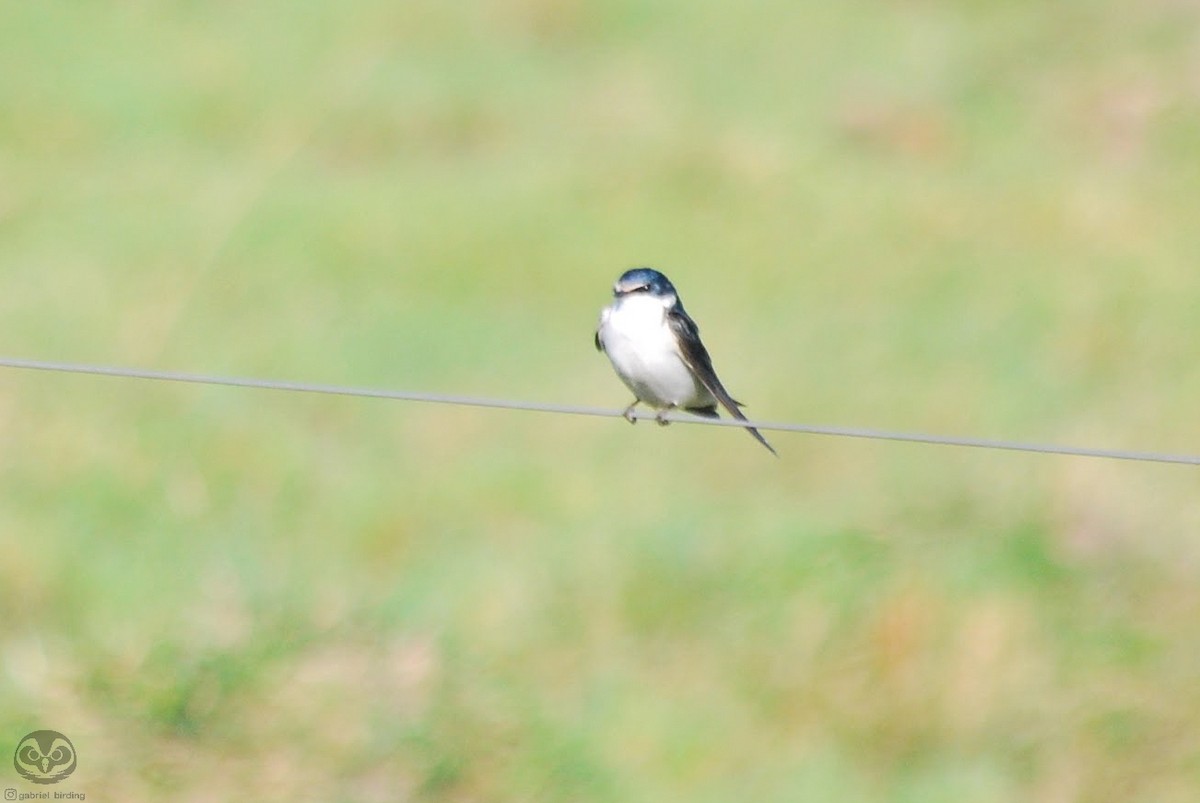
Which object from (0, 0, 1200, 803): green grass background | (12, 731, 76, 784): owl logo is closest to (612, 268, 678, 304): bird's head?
(0, 0, 1200, 803): green grass background

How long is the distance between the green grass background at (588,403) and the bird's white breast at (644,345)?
5.72ft

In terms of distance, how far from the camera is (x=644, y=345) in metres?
5.72

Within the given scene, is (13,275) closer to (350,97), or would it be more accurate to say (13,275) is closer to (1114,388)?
(350,97)

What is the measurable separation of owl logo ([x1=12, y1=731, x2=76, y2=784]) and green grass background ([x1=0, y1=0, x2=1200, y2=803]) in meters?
0.06

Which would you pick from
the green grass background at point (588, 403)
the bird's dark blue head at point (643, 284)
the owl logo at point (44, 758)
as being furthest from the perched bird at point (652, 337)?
the owl logo at point (44, 758)

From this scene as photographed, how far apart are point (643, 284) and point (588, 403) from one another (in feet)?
10.9

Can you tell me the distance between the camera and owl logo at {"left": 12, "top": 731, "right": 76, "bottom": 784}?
654cm

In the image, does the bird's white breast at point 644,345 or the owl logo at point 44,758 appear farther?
the owl logo at point 44,758

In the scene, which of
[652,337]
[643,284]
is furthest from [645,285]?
[652,337]

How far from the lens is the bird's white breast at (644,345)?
18.8 ft

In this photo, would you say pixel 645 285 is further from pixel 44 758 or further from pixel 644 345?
pixel 44 758

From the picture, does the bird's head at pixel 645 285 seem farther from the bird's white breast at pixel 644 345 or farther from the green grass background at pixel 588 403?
the green grass background at pixel 588 403

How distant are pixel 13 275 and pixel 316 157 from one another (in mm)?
2396

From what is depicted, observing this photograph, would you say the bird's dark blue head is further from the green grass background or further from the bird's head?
the green grass background
